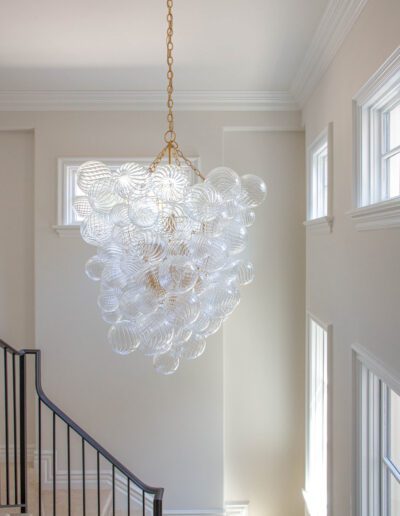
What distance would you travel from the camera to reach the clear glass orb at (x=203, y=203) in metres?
2.00

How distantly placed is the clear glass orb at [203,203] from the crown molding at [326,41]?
1.41m

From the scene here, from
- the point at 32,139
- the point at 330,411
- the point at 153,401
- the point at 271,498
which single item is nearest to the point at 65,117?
the point at 32,139

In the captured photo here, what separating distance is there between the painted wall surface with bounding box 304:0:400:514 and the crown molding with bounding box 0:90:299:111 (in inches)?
22.1

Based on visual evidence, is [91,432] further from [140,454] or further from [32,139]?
[32,139]

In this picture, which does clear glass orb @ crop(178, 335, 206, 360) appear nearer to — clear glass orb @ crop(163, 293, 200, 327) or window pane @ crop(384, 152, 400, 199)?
clear glass orb @ crop(163, 293, 200, 327)

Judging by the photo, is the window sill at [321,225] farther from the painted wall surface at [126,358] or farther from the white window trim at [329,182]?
the painted wall surface at [126,358]

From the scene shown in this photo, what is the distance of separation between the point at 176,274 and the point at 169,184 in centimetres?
41

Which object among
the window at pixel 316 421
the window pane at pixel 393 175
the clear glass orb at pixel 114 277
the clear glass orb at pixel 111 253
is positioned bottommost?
the window at pixel 316 421

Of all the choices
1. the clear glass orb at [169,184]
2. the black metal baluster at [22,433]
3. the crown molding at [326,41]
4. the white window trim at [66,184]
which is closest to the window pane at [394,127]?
the crown molding at [326,41]

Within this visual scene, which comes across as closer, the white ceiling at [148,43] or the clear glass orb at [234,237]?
the clear glass orb at [234,237]

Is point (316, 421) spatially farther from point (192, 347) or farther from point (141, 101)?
point (141, 101)

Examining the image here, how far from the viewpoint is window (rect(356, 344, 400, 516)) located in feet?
8.07

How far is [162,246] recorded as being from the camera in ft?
6.48

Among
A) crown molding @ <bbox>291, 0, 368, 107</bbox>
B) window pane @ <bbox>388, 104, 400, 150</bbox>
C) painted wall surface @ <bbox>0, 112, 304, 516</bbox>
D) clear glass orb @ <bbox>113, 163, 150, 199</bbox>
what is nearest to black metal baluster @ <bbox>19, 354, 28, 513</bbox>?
painted wall surface @ <bbox>0, 112, 304, 516</bbox>
